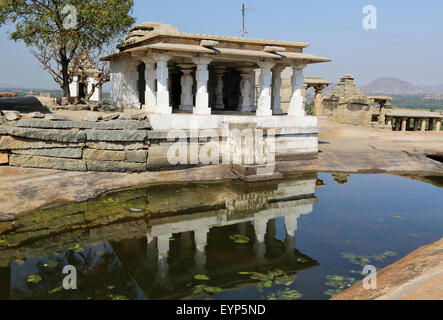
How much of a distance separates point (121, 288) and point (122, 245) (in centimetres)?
145

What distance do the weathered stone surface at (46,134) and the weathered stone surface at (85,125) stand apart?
0.17 metres

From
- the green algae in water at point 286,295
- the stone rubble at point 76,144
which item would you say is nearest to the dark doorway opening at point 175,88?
the stone rubble at point 76,144

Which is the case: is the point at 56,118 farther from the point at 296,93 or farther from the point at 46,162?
the point at 296,93

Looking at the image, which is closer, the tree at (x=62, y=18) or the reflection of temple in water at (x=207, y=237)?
the reflection of temple in water at (x=207, y=237)

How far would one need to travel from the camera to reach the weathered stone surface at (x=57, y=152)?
9.44 meters

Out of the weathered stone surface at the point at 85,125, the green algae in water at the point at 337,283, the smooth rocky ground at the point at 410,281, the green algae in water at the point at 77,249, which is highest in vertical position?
the weathered stone surface at the point at 85,125

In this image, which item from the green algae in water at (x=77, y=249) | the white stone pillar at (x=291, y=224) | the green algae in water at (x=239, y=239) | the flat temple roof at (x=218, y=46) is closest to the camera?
the green algae in water at (x=77, y=249)

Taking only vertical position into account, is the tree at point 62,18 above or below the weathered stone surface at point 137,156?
above

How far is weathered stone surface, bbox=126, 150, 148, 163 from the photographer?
10102mm

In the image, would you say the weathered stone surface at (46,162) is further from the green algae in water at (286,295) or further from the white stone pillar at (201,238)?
the green algae in water at (286,295)

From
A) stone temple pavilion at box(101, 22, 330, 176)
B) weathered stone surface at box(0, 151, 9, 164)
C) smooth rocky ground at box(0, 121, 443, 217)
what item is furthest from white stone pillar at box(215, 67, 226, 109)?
weathered stone surface at box(0, 151, 9, 164)

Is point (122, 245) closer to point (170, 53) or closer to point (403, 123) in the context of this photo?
point (170, 53)

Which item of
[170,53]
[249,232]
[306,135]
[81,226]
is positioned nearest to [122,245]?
[81,226]

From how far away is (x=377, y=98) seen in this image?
951 inches
